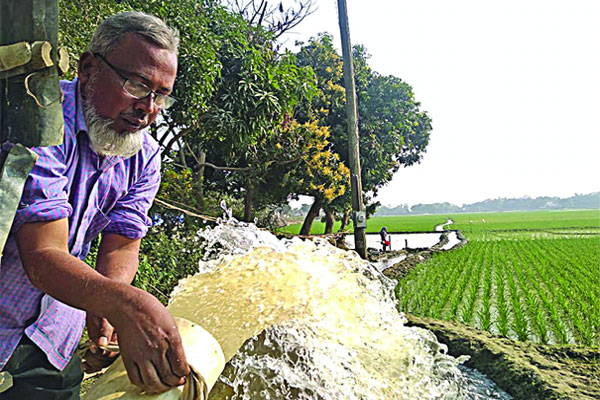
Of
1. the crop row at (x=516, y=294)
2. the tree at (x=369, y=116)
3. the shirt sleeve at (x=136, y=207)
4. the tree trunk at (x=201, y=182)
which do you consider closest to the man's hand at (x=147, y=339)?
the shirt sleeve at (x=136, y=207)

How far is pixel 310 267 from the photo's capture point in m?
2.01

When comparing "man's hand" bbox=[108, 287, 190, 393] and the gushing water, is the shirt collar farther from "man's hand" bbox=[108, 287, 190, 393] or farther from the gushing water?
the gushing water

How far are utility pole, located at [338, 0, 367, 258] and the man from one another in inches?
232

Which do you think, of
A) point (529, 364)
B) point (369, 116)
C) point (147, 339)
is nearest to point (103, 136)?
point (147, 339)

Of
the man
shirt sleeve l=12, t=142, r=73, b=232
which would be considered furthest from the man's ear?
shirt sleeve l=12, t=142, r=73, b=232

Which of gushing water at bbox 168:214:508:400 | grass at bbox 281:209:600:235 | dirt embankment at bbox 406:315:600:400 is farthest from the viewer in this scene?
grass at bbox 281:209:600:235

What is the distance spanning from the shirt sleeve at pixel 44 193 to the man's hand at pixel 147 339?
0.79 ft

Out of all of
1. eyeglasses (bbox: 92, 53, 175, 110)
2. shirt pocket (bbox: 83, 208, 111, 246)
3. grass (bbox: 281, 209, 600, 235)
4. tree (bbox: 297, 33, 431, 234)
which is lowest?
grass (bbox: 281, 209, 600, 235)

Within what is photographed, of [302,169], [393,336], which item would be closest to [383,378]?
[393,336]

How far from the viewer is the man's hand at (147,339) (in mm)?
830

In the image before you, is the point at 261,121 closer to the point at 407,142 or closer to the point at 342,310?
the point at 342,310

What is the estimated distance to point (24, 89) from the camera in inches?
31.4

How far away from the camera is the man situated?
86cm

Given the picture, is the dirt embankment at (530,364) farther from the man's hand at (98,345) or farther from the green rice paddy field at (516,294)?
the man's hand at (98,345)
